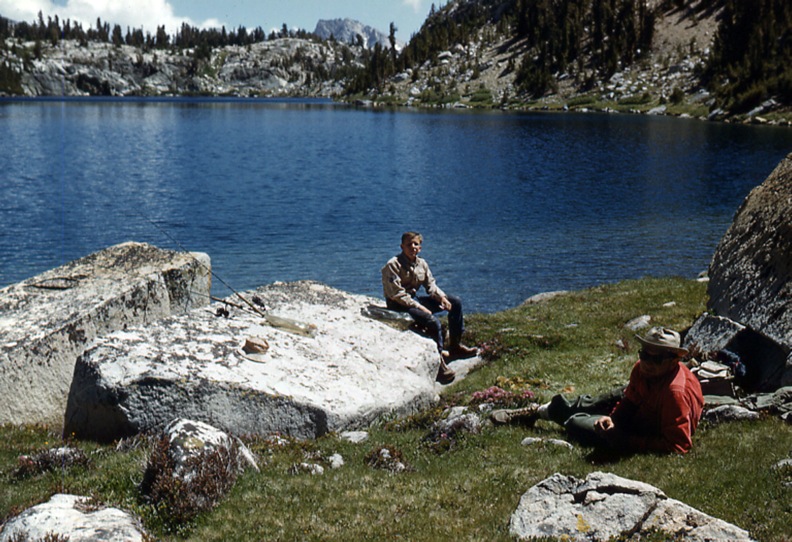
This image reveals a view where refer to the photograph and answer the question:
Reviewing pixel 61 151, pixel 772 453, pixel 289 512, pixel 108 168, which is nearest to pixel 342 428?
pixel 289 512

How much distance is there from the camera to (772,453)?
9.35m

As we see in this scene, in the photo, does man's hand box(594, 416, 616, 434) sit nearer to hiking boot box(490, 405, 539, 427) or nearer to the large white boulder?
hiking boot box(490, 405, 539, 427)

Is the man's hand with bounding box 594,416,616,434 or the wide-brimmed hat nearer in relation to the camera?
the wide-brimmed hat

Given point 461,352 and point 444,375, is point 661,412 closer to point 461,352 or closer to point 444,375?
point 444,375

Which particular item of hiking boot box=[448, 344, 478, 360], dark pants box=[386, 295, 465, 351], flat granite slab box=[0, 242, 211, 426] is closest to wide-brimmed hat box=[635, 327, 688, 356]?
dark pants box=[386, 295, 465, 351]

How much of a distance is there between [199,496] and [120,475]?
1608 mm

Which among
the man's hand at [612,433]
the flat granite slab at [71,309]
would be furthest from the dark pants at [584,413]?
the flat granite slab at [71,309]

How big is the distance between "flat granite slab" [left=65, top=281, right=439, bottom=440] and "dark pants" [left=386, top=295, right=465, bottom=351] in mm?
924

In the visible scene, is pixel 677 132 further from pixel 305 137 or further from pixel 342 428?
pixel 342 428

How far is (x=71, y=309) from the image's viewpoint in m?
16.2

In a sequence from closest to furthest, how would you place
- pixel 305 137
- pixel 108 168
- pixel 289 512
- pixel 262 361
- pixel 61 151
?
pixel 289 512, pixel 262 361, pixel 108 168, pixel 61 151, pixel 305 137

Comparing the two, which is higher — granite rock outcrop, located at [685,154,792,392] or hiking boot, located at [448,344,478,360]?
granite rock outcrop, located at [685,154,792,392]

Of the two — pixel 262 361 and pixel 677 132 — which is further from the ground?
pixel 677 132

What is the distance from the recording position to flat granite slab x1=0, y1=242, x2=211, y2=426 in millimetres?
14547
